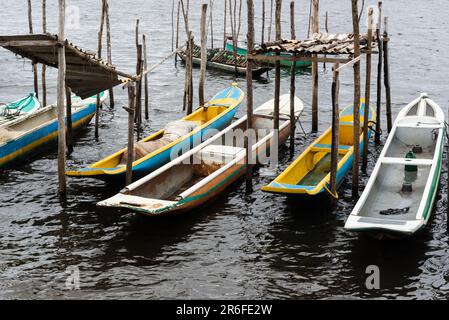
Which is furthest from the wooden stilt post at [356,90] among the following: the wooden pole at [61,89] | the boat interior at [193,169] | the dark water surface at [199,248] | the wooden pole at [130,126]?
the wooden pole at [61,89]

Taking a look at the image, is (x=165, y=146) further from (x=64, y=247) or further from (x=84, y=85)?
(x=64, y=247)

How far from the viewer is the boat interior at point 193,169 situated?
1412cm

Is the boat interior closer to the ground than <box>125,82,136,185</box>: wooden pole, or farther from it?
closer to the ground

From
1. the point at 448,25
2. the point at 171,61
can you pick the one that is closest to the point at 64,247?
the point at 171,61

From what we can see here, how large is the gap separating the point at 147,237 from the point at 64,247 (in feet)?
5.18

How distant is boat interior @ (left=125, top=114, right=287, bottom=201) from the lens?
14119mm

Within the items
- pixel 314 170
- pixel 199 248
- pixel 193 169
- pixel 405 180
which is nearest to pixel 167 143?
pixel 193 169

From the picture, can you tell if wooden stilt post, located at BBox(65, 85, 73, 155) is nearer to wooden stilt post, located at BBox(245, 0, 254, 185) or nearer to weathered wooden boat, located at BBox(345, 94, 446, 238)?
wooden stilt post, located at BBox(245, 0, 254, 185)

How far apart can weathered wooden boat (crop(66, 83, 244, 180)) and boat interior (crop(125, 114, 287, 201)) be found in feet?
2.39

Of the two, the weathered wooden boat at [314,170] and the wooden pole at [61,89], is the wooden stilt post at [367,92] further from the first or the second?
the wooden pole at [61,89]

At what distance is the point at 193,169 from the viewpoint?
51.5 ft

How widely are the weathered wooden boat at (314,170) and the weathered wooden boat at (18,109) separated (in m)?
8.55

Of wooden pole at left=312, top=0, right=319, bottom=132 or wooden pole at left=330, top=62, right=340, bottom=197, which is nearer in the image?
wooden pole at left=330, top=62, right=340, bottom=197

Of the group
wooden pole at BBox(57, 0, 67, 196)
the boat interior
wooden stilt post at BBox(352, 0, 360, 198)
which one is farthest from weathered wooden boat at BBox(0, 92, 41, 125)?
wooden stilt post at BBox(352, 0, 360, 198)
